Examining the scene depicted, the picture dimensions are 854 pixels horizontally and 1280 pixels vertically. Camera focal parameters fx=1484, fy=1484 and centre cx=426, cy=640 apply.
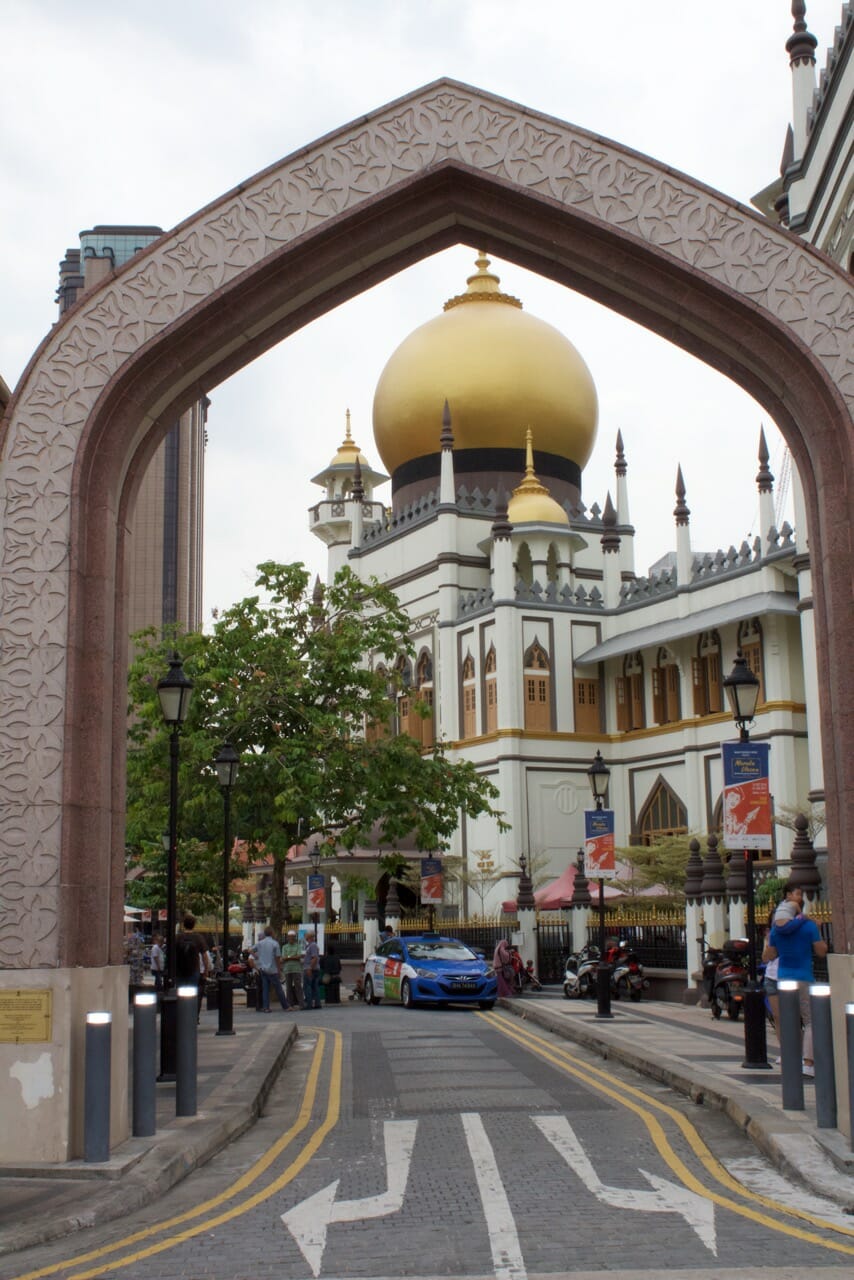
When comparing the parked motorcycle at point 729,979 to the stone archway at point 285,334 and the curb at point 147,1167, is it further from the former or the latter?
the stone archway at point 285,334

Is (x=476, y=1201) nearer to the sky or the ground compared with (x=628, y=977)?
nearer to the ground

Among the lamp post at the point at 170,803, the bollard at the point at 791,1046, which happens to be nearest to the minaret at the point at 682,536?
the lamp post at the point at 170,803

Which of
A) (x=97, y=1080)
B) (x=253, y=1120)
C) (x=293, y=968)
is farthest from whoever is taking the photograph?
(x=293, y=968)

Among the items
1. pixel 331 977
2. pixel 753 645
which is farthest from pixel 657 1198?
pixel 753 645

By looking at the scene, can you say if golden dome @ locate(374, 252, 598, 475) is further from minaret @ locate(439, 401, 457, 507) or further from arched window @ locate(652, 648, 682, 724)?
arched window @ locate(652, 648, 682, 724)

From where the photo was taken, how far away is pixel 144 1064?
33.1ft

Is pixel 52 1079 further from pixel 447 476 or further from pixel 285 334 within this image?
pixel 447 476

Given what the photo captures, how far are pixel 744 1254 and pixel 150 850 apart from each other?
2986 centimetres

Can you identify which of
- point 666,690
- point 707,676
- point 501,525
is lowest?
point 666,690

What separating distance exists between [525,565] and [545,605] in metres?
3.64

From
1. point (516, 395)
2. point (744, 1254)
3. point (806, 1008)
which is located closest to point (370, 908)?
point (516, 395)

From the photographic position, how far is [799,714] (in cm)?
4088

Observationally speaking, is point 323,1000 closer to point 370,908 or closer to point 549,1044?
point 370,908

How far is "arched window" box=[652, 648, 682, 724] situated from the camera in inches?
1793
